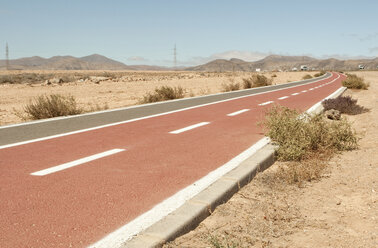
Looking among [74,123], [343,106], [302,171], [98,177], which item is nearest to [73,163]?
[98,177]

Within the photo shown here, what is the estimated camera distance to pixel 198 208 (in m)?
3.87

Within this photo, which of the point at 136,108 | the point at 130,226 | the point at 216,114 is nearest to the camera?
the point at 130,226

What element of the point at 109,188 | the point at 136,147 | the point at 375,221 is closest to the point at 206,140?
the point at 136,147

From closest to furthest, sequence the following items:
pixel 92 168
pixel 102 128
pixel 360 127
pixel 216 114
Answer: pixel 92 168, pixel 102 128, pixel 360 127, pixel 216 114

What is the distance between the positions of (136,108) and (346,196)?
304 inches

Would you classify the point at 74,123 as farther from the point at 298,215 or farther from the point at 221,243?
the point at 221,243

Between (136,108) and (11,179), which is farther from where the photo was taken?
(136,108)

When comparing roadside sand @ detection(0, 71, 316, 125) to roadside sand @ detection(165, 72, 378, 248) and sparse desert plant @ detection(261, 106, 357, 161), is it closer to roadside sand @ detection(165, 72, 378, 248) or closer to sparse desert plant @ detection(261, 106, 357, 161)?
sparse desert plant @ detection(261, 106, 357, 161)

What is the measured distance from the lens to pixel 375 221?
3867 mm

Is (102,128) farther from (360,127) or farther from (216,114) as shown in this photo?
(360,127)

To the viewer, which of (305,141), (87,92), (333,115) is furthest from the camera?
(87,92)

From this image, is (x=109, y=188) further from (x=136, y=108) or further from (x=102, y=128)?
(x=136, y=108)

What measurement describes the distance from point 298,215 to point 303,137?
2.83 metres

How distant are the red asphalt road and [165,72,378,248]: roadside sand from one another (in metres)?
0.79
